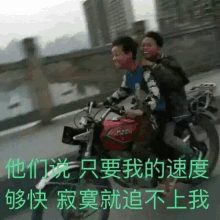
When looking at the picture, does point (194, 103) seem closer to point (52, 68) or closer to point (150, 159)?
point (150, 159)

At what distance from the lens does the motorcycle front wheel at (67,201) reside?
1.24 meters

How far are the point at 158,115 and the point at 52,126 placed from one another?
65cm

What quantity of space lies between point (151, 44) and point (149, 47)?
2 cm

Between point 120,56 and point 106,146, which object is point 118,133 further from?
point 120,56

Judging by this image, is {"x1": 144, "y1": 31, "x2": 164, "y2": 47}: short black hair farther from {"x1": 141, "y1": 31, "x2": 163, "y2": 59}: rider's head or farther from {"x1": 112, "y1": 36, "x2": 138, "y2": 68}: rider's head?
{"x1": 112, "y1": 36, "x2": 138, "y2": 68}: rider's head

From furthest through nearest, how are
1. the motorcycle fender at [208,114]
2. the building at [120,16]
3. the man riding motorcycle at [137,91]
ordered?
the motorcycle fender at [208,114] → the building at [120,16] → the man riding motorcycle at [137,91]

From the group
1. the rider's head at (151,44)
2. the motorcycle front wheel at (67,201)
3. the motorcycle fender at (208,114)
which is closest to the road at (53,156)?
the motorcycle front wheel at (67,201)

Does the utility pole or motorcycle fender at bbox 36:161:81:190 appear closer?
motorcycle fender at bbox 36:161:81:190

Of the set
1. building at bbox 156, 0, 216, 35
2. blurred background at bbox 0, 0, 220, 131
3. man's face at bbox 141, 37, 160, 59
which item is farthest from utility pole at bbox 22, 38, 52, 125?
building at bbox 156, 0, 216, 35

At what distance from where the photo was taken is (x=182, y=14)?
61.1 inches

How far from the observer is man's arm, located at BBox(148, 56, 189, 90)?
1305mm

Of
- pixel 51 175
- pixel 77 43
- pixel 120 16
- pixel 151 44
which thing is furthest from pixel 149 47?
pixel 51 175

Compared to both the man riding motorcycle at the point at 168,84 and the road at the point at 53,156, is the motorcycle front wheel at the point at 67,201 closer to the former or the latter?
the road at the point at 53,156

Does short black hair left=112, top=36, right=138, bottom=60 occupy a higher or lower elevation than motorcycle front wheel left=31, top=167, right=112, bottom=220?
higher
